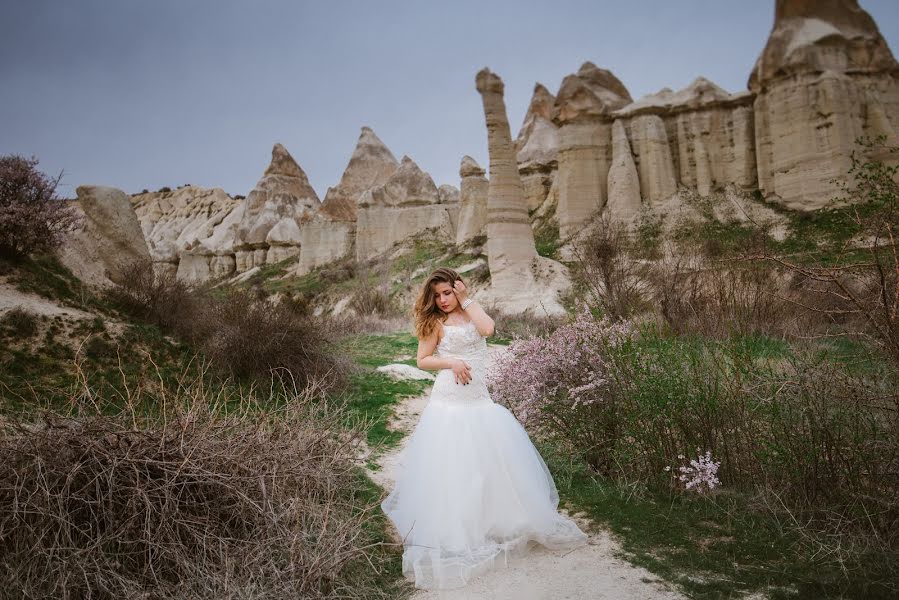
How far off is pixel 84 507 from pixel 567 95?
28.5 m

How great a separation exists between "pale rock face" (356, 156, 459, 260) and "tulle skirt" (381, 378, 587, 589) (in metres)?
32.3

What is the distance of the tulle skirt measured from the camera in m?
2.87

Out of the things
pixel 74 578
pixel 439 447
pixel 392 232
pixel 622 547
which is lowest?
pixel 622 547

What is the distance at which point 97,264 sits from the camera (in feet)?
32.0

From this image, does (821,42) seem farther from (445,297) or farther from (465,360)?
(465,360)

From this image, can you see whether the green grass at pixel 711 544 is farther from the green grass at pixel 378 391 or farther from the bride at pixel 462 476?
the green grass at pixel 378 391

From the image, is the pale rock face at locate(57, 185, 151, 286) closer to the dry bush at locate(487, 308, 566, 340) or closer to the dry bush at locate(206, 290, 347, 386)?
the dry bush at locate(206, 290, 347, 386)

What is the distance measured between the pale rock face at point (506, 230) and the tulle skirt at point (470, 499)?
1611 cm

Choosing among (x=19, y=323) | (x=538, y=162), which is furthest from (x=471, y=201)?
(x=19, y=323)

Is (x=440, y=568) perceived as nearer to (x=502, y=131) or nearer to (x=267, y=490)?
(x=267, y=490)

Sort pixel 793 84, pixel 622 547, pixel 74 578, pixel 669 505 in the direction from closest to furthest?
pixel 74 578, pixel 622 547, pixel 669 505, pixel 793 84

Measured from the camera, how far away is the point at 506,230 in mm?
20188

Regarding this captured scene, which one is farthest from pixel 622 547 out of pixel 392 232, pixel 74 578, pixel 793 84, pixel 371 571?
pixel 392 232

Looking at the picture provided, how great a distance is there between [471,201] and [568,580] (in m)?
28.4
